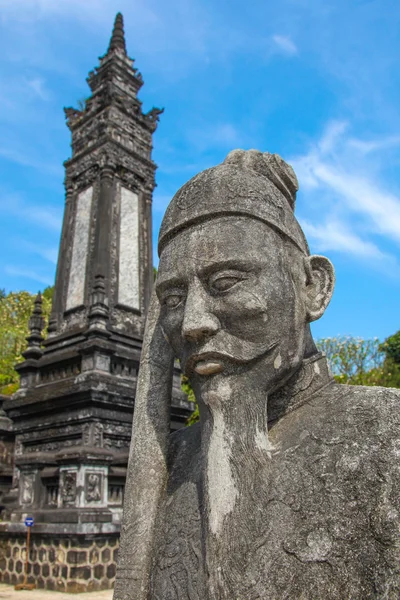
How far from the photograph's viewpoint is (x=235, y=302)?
193 centimetres

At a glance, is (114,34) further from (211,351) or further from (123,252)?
(211,351)

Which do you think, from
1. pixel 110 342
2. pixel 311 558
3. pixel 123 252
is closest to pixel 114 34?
pixel 123 252

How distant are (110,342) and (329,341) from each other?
1336 centimetres

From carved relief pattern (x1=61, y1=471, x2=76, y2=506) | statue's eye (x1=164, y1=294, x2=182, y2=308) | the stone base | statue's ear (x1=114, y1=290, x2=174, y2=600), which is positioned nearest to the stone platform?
the stone base

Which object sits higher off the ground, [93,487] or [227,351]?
[227,351]

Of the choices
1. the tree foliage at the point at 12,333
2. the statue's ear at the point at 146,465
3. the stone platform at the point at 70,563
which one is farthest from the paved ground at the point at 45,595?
the tree foliage at the point at 12,333

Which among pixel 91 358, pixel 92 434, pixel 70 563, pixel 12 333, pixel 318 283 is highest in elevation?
pixel 12 333

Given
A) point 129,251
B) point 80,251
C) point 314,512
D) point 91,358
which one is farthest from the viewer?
point 80,251

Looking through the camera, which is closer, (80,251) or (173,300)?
(173,300)

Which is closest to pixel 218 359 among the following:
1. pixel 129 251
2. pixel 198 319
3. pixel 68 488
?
pixel 198 319

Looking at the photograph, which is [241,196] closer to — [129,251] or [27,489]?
[27,489]

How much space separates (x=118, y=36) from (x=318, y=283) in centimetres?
1644

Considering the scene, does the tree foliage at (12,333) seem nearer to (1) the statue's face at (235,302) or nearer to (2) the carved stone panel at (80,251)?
(2) the carved stone panel at (80,251)

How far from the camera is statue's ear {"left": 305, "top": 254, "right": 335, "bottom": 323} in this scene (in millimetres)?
2221
